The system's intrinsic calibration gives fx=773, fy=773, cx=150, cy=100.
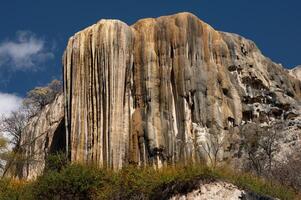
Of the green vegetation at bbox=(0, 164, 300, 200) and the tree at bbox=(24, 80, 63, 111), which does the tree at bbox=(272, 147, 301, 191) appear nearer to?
the green vegetation at bbox=(0, 164, 300, 200)

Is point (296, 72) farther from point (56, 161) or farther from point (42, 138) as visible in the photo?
point (56, 161)

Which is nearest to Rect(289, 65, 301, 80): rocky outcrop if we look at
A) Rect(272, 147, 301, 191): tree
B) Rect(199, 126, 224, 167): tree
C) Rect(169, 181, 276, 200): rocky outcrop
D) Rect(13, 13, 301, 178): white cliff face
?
Rect(13, 13, 301, 178): white cliff face

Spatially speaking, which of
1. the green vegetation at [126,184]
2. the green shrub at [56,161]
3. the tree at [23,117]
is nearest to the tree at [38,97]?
the tree at [23,117]

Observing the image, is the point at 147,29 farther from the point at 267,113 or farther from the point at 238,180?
the point at 238,180

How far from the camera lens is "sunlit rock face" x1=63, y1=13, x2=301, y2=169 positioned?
1602 inches

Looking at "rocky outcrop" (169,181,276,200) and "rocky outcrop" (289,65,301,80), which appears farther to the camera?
"rocky outcrop" (289,65,301,80)

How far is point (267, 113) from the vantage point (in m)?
44.7

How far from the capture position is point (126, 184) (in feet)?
101

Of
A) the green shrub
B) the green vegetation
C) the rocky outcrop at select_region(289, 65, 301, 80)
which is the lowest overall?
the green vegetation

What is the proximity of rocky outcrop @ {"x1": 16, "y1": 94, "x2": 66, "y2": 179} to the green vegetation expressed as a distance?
10.5 m

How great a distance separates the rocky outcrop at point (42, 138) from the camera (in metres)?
46.4

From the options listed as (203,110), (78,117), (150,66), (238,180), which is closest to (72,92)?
(78,117)

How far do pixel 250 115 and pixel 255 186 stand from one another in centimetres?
1472

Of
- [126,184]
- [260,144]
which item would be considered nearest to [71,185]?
[126,184]
